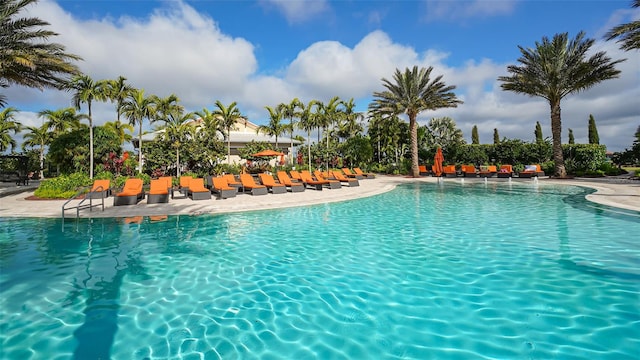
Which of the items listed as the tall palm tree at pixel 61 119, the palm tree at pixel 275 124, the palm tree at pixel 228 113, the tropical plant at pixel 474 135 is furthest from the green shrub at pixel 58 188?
the tropical plant at pixel 474 135

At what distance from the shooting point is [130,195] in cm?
1205

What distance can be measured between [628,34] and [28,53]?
1040 inches

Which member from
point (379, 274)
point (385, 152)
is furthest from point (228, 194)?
point (385, 152)

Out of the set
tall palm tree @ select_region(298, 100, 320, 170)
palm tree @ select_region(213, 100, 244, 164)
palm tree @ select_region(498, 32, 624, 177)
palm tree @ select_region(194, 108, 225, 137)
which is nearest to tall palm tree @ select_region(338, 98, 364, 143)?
tall palm tree @ select_region(298, 100, 320, 170)

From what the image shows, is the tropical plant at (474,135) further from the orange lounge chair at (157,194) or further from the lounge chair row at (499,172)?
the orange lounge chair at (157,194)

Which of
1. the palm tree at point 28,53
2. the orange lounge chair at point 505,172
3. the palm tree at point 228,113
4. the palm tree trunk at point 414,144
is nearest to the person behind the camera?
the palm tree at point 28,53

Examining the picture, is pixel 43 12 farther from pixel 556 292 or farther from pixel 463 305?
pixel 556 292

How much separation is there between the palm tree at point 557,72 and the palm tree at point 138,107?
2602 cm

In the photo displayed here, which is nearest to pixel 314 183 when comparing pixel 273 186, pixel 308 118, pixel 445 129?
pixel 273 186

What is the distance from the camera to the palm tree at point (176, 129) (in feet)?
73.2

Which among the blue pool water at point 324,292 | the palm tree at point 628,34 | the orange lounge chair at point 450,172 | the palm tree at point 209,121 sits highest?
the palm tree at point 628,34

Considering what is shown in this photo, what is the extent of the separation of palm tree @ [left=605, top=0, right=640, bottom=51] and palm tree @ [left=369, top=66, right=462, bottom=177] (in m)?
12.0

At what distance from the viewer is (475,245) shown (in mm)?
6629

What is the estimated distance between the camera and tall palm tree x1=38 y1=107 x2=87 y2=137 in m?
28.9
